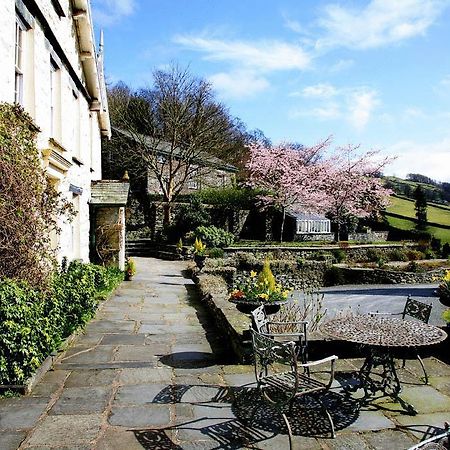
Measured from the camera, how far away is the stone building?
7.53 m

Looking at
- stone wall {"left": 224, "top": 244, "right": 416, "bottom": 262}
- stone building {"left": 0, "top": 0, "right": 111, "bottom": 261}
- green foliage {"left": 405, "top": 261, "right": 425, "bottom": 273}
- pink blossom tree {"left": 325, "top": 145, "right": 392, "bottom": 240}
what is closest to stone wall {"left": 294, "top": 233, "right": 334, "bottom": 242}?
pink blossom tree {"left": 325, "top": 145, "right": 392, "bottom": 240}

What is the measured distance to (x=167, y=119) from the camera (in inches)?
1276

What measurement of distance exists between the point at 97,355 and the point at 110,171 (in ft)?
92.7

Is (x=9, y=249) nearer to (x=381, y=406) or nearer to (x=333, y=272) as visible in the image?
(x=381, y=406)

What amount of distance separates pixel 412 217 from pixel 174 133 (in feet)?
75.2

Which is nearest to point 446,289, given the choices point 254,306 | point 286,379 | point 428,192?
point 254,306

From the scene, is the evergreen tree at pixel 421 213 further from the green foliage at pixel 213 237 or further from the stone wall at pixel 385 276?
the green foliage at pixel 213 237

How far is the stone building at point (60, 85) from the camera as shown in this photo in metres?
7.53

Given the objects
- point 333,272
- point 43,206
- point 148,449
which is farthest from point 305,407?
point 333,272

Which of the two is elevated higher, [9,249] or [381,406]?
[9,249]

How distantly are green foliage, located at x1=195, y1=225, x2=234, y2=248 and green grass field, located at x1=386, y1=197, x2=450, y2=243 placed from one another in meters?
18.0

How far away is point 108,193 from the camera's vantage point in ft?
51.3

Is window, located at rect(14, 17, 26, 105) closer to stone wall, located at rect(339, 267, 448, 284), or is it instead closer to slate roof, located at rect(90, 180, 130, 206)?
slate roof, located at rect(90, 180, 130, 206)

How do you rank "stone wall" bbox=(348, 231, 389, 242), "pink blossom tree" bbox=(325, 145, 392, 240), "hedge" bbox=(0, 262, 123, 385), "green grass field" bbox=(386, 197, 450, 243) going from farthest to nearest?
"green grass field" bbox=(386, 197, 450, 243) < "stone wall" bbox=(348, 231, 389, 242) < "pink blossom tree" bbox=(325, 145, 392, 240) < "hedge" bbox=(0, 262, 123, 385)
